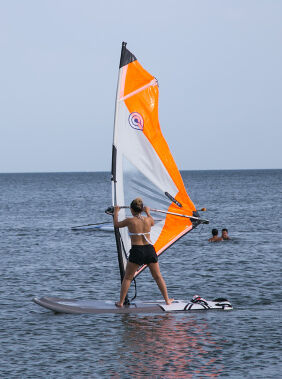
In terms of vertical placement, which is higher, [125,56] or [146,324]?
[125,56]

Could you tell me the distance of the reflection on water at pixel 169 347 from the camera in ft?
40.9

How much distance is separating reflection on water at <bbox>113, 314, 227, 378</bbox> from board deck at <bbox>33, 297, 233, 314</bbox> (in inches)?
8.5

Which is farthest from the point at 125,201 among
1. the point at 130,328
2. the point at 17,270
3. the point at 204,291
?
the point at 17,270

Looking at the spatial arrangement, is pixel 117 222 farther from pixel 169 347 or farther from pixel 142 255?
pixel 169 347

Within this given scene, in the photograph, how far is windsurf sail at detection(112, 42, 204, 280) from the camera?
1630cm

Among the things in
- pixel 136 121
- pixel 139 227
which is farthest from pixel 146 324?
pixel 136 121

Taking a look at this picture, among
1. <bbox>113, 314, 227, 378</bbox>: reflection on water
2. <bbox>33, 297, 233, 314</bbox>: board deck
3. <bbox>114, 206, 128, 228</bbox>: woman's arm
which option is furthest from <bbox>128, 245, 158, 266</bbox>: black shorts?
<bbox>33, 297, 233, 314</bbox>: board deck

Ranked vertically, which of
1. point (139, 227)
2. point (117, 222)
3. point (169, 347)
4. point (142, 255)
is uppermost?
point (117, 222)

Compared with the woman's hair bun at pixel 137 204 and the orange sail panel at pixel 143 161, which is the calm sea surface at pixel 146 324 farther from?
the woman's hair bun at pixel 137 204

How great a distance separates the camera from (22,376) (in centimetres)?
1236

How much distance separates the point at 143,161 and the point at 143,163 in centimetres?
5

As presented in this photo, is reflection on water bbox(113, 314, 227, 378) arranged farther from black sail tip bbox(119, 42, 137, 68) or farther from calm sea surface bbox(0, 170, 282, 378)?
black sail tip bbox(119, 42, 137, 68)

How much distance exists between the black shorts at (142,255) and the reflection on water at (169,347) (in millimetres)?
1531

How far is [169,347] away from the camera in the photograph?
548 inches
